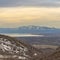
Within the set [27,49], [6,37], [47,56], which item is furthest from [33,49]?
[47,56]

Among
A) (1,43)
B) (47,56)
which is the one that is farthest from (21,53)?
(47,56)

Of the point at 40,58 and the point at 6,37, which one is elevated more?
the point at 6,37

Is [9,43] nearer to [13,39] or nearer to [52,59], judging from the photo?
[13,39]

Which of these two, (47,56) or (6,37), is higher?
(6,37)

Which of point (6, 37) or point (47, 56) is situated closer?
point (47, 56)

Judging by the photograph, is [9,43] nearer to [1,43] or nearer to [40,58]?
[1,43]

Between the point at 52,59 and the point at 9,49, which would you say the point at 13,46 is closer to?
the point at 9,49

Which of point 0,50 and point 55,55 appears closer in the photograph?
point 55,55
